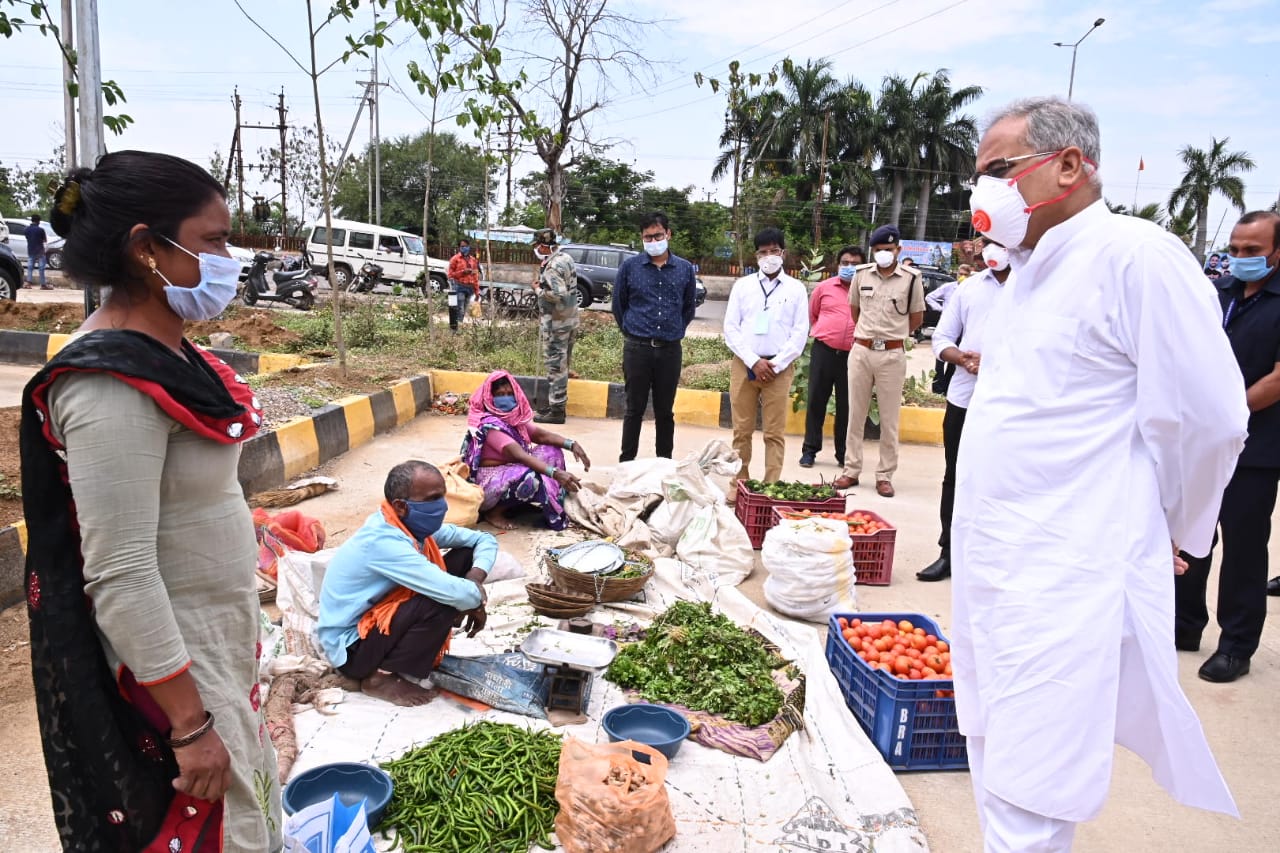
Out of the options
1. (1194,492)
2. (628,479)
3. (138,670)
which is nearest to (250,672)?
(138,670)

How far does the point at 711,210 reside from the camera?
40750 mm

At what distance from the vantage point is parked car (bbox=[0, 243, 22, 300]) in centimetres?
1357

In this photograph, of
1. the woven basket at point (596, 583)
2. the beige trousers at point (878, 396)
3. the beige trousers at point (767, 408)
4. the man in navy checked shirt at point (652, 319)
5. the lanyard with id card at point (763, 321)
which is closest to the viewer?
the woven basket at point (596, 583)

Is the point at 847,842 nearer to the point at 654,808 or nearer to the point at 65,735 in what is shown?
the point at 654,808

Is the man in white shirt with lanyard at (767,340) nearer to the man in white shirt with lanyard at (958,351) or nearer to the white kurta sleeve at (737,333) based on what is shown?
the white kurta sleeve at (737,333)

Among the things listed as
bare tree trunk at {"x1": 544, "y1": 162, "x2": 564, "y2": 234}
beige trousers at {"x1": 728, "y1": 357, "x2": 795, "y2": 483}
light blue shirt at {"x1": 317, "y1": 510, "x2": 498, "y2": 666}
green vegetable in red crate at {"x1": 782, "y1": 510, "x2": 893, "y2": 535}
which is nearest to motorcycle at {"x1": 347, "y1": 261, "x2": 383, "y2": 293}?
bare tree trunk at {"x1": 544, "y1": 162, "x2": 564, "y2": 234}

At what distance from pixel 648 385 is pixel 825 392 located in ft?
6.43

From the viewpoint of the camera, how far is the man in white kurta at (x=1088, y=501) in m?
1.86

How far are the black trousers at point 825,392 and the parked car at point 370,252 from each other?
15.7m

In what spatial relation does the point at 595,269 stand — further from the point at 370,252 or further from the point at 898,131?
the point at 898,131

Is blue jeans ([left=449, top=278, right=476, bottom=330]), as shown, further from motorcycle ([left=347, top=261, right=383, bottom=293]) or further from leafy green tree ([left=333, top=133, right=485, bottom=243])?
A: leafy green tree ([left=333, top=133, right=485, bottom=243])

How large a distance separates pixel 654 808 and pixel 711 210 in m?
40.0

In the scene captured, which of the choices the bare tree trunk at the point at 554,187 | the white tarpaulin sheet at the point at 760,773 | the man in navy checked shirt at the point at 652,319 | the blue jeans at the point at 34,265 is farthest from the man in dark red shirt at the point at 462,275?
the white tarpaulin sheet at the point at 760,773

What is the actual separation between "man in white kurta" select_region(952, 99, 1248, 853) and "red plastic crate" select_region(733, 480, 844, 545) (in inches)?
143
